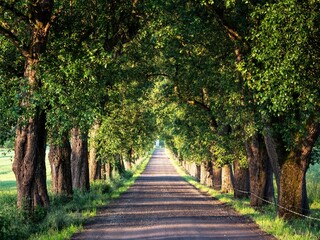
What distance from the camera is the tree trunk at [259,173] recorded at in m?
25.0

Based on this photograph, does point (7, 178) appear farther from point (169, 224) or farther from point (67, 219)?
point (169, 224)

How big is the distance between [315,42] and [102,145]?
2716 cm

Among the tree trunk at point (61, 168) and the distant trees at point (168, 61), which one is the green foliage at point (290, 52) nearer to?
the distant trees at point (168, 61)

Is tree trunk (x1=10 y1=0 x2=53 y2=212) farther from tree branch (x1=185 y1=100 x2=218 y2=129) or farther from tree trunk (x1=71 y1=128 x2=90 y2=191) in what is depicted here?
tree branch (x1=185 y1=100 x2=218 y2=129)

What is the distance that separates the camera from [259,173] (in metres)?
25.4

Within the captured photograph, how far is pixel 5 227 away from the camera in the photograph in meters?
13.6

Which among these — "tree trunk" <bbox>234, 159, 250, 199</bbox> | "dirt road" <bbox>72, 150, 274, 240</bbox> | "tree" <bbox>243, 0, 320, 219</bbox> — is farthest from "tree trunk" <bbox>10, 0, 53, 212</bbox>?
"tree trunk" <bbox>234, 159, 250, 199</bbox>

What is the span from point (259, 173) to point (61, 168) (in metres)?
9.12

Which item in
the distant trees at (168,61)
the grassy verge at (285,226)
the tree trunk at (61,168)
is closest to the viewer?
the distant trees at (168,61)

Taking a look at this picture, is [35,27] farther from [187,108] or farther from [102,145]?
[102,145]

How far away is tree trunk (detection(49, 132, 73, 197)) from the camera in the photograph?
2548 centimetres

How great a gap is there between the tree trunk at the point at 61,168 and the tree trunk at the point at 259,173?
8.50 m

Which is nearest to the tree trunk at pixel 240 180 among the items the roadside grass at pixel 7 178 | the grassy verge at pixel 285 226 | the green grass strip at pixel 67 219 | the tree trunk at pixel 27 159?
the green grass strip at pixel 67 219

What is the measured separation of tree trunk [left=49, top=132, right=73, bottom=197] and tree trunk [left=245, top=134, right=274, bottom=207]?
8.50 meters
